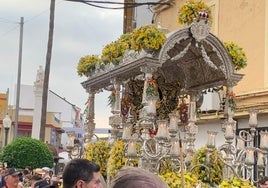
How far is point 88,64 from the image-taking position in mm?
11844

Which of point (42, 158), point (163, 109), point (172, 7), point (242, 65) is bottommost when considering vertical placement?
point (42, 158)

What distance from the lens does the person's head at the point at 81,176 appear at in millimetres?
3777

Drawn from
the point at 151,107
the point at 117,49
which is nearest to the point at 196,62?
the point at 117,49

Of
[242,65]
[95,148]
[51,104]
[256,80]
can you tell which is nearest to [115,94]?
[95,148]

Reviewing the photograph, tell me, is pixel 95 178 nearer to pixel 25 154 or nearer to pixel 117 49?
pixel 117 49

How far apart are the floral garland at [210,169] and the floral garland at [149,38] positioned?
2.16m

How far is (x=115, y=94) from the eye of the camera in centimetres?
1058

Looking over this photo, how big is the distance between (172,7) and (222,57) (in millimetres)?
10937

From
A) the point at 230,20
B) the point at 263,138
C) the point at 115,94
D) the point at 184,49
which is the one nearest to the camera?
the point at 263,138

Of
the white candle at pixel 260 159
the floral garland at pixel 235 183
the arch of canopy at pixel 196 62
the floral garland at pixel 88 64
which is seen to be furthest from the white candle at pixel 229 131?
the floral garland at pixel 88 64

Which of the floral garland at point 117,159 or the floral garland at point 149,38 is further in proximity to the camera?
the floral garland at point 117,159

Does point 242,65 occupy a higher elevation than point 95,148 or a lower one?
higher

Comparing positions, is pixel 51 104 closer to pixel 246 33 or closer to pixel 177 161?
pixel 246 33

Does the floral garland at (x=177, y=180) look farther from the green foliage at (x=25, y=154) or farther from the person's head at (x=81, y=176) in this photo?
the green foliage at (x=25, y=154)
